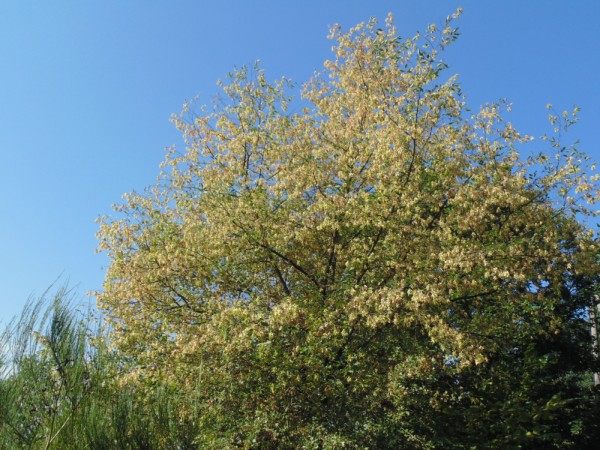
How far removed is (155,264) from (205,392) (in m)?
3.82

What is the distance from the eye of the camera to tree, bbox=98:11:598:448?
11664 mm

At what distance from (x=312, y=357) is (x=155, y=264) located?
5171mm

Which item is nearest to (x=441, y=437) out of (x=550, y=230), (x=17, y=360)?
(x=550, y=230)

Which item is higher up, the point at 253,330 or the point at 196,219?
the point at 196,219

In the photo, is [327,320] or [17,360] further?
[327,320]

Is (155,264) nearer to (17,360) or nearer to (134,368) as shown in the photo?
(134,368)

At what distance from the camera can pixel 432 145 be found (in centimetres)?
1320

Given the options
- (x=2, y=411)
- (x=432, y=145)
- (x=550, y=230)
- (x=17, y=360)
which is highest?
(x=432, y=145)

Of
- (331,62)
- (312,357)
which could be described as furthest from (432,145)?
(312,357)

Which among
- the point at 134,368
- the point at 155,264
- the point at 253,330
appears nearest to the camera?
the point at 253,330

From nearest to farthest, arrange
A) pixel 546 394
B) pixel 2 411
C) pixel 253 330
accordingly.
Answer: pixel 2 411 < pixel 253 330 < pixel 546 394

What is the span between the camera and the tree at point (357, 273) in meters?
11.7

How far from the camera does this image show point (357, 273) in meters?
13.1

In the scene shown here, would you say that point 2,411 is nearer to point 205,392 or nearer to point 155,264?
point 205,392
